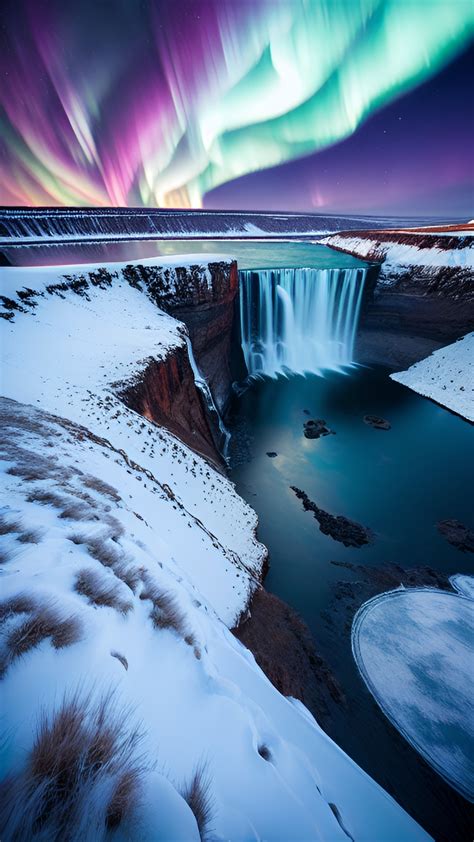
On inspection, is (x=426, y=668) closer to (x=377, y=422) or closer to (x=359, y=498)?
(x=359, y=498)

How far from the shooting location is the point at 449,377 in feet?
75.4

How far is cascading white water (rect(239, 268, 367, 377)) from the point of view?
27594 mm

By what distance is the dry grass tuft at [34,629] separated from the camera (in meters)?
2.00

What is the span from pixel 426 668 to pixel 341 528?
5055mm

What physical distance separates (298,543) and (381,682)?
15.3ft

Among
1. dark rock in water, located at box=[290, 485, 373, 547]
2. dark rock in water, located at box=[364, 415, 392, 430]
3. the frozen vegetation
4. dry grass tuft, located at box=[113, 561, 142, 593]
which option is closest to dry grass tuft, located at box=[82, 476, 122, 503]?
dry grass tuft, located at box=[113, 561, 142, 593]

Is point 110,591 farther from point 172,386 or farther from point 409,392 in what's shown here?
point 409,392

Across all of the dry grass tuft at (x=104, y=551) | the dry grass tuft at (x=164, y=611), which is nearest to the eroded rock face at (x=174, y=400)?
the dry grass tuft at (x=104, y=551)

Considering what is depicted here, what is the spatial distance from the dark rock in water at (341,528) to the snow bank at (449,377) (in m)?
13.1

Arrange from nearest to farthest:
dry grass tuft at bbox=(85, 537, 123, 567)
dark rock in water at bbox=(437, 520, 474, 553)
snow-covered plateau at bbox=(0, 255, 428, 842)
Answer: snow-covered plateau at bbox=(0, 255, 428, 842), dry grass tuft at bbox=(85, 537, 123, 567), dark rock in water at bbox=(437, 520, 474, 553)

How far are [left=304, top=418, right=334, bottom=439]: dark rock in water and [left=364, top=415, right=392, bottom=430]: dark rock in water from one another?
296 cm

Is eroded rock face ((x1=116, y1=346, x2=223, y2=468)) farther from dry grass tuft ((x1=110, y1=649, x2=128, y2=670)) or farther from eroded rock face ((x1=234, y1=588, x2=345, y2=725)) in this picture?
dry grass tuft ((x1=110, y1=649, x2=128, y2=670))

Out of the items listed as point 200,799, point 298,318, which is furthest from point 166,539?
point 298,318

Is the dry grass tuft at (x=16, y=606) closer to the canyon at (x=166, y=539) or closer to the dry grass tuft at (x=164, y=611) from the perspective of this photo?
the canyon at (x=166, y=539)
